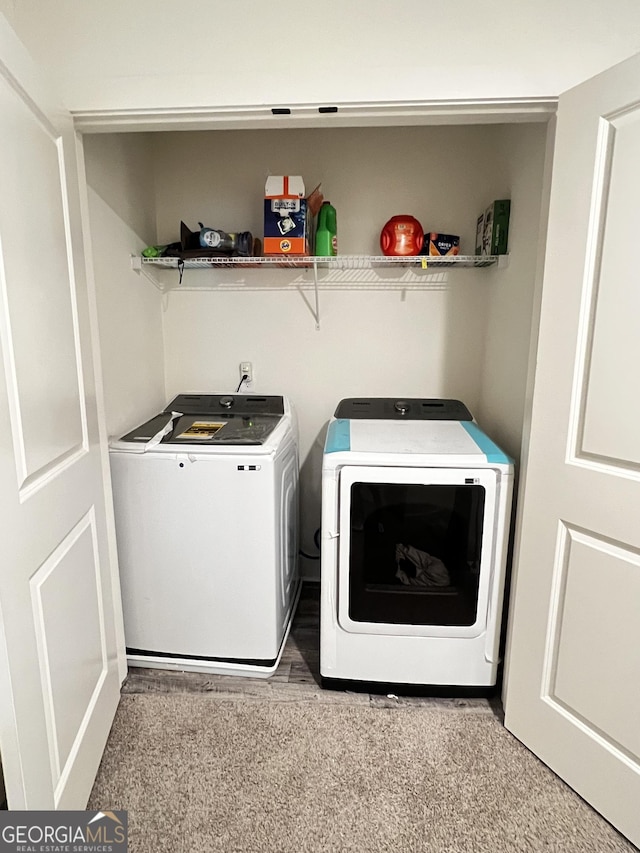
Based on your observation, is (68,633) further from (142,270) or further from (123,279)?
(142,270)

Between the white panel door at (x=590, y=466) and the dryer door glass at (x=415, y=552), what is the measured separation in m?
0.21

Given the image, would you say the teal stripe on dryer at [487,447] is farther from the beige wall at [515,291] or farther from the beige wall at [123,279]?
the beige wall at [123,279]

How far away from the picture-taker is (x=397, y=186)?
2.24m

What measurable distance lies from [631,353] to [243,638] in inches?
63.0

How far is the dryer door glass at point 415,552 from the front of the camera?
1666mm

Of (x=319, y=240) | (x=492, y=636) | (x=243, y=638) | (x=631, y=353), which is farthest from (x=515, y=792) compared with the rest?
(x=319, y=240)

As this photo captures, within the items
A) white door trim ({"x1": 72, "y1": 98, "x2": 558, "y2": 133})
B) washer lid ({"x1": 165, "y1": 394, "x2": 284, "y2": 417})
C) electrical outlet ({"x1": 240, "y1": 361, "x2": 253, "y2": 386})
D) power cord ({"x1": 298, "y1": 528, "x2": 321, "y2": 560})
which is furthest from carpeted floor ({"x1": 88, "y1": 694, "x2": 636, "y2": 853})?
white door trim ({"x1": 72, "y1": 98, "x2": 558, "y2": 133})

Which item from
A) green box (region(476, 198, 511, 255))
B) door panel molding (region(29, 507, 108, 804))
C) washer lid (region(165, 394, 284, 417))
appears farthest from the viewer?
washer lid (region(165, 394, 284, 417))

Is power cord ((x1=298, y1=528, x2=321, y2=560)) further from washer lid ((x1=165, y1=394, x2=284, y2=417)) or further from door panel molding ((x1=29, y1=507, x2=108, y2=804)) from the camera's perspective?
door panel molding ((x1=29, y1=507, x2=108, y2=804))

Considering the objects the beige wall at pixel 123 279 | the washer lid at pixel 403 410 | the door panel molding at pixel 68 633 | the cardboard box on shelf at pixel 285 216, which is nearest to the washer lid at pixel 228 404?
the beige wall at pixel 123 279
